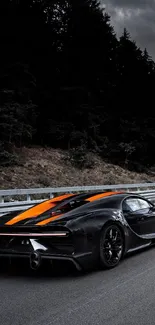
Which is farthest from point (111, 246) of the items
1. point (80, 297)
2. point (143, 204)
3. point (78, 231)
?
point (143, 204)

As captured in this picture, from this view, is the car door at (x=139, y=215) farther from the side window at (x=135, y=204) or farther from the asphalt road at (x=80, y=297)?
the asphalt road at (x=80, y=297)

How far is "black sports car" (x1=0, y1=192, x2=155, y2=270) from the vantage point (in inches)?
201

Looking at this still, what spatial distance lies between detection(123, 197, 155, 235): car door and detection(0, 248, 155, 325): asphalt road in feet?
2.33

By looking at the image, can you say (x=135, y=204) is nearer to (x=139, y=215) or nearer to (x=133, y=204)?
(x=133, y=204)

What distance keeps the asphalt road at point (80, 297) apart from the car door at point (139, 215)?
2.33 feet

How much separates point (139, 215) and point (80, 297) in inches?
99.7

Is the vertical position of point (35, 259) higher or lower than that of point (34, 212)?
lower

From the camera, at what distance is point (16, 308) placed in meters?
3.99

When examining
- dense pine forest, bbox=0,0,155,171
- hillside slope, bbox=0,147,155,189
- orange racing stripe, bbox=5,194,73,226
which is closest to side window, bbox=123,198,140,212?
orange racing stripe, bbox=5,194,73,226

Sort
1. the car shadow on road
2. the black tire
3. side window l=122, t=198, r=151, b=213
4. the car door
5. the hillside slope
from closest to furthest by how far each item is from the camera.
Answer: the car shadow on road → the black tire → the car door → side window l=122, t=198, r=151, b=213 → the hillside slope

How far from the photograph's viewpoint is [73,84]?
3005cm

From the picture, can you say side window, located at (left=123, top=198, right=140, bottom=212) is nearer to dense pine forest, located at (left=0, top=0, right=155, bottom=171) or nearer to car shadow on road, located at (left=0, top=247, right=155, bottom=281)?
car shadow on road, located at (left=0, top=247, right=155, bottom=281)

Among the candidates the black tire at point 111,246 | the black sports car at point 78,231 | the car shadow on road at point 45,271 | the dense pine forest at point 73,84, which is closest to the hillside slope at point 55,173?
the dense pine forest at point 73,84

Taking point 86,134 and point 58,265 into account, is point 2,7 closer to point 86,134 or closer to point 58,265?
point 86,134
